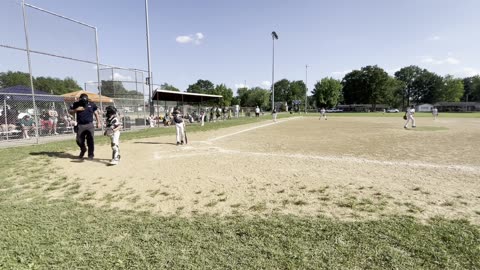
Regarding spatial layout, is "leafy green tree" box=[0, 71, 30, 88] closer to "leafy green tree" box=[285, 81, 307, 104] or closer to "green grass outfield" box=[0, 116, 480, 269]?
"green grass outfield" box=[0, 116, 480, 269]

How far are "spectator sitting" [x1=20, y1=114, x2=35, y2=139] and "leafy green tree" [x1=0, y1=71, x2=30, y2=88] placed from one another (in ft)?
5.73

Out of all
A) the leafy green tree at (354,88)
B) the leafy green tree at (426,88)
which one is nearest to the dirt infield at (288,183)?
the leafy green tree at (354,88)

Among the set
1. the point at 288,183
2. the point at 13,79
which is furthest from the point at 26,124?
the point at 288,183

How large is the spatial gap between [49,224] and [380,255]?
4.26 meters

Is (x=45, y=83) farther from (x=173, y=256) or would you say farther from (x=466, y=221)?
(x=466, y=221)

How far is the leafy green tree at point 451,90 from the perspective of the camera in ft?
334

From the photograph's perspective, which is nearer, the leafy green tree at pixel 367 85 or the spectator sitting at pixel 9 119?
the spectator sitting at pixel 9 119

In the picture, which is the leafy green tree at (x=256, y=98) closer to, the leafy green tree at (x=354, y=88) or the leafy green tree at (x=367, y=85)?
the leafy green tree at (x=354, y=88)

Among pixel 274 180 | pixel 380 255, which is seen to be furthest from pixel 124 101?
pixel 380 255

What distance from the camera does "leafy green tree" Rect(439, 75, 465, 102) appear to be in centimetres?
10184

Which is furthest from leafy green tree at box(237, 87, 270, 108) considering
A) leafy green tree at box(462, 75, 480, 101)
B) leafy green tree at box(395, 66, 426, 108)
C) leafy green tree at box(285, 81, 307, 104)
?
leafy green tree at box(462, 75, 480, 101)

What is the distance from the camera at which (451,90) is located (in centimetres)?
10325

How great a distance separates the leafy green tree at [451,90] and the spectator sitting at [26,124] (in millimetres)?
131145

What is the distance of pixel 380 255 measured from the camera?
2805 millimetres
